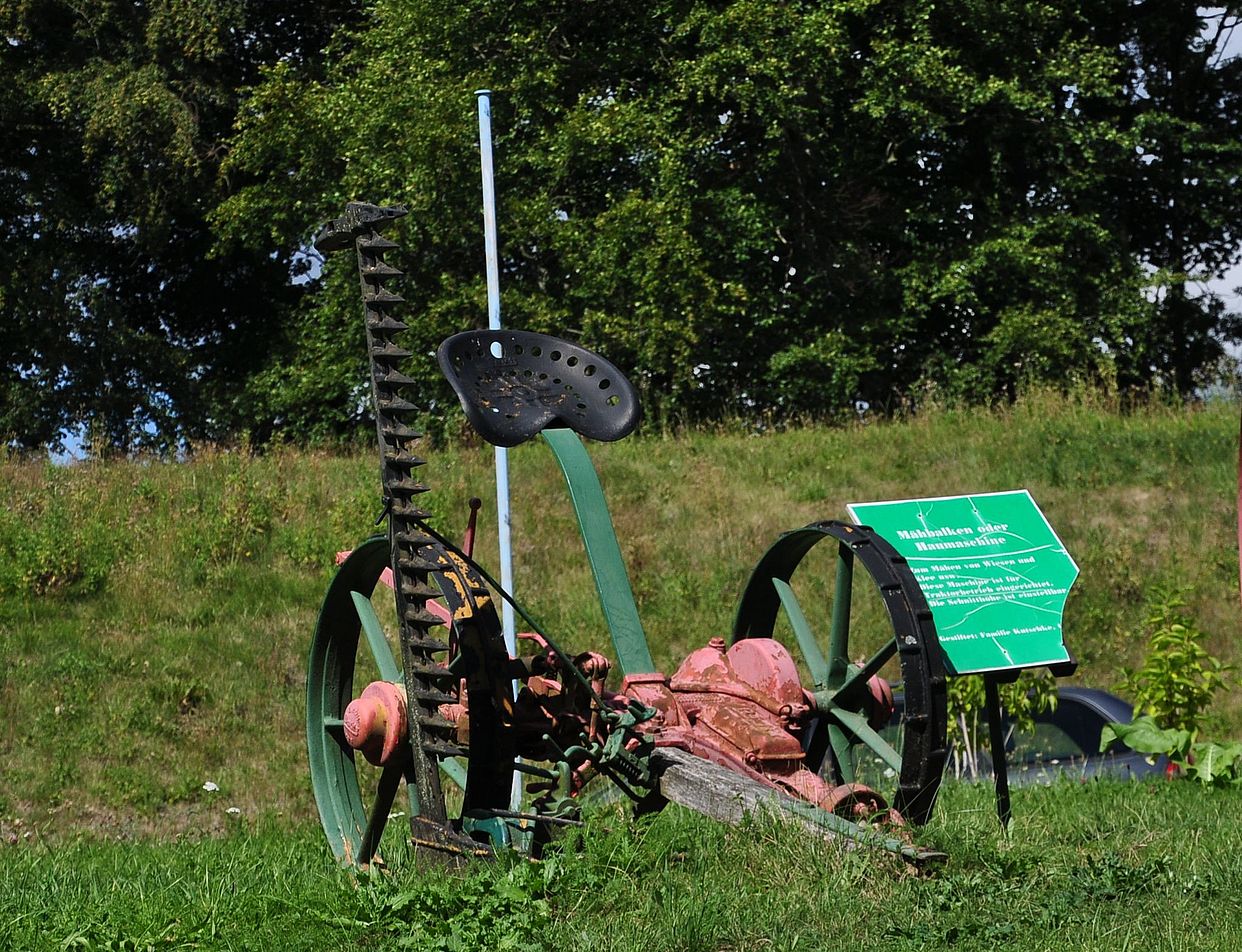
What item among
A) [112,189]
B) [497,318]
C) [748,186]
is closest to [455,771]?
[497,318]

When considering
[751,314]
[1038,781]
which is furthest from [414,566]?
[751,314]

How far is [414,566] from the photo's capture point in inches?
191

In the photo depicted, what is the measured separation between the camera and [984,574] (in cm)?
650

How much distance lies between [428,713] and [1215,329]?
67.6 ft

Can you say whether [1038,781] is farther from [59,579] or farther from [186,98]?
[186,98]

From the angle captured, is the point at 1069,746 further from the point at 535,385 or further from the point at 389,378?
the point at 389,378

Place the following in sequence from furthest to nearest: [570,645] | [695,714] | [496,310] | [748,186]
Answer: [748,186], [570,645], [496,310], [695,714]

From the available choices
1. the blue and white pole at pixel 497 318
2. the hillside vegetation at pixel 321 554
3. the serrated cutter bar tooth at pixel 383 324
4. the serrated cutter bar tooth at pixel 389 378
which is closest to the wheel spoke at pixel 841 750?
the serrated cutter bar tooth at pixel 389 378

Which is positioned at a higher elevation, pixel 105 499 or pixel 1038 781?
pixel 105 499

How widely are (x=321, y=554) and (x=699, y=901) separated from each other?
8.53 meters

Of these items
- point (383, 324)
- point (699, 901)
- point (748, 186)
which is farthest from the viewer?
point (748, 186)

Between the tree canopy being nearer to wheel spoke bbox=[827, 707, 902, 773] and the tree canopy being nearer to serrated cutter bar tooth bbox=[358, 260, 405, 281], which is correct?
wheel spoke bbox=[827, 707, 902, 773]

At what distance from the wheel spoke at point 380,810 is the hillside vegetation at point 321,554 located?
4372 mm

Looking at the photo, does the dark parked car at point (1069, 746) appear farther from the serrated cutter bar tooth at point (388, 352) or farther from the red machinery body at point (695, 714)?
the serrated cutter bar tooth at point (388, 352)
